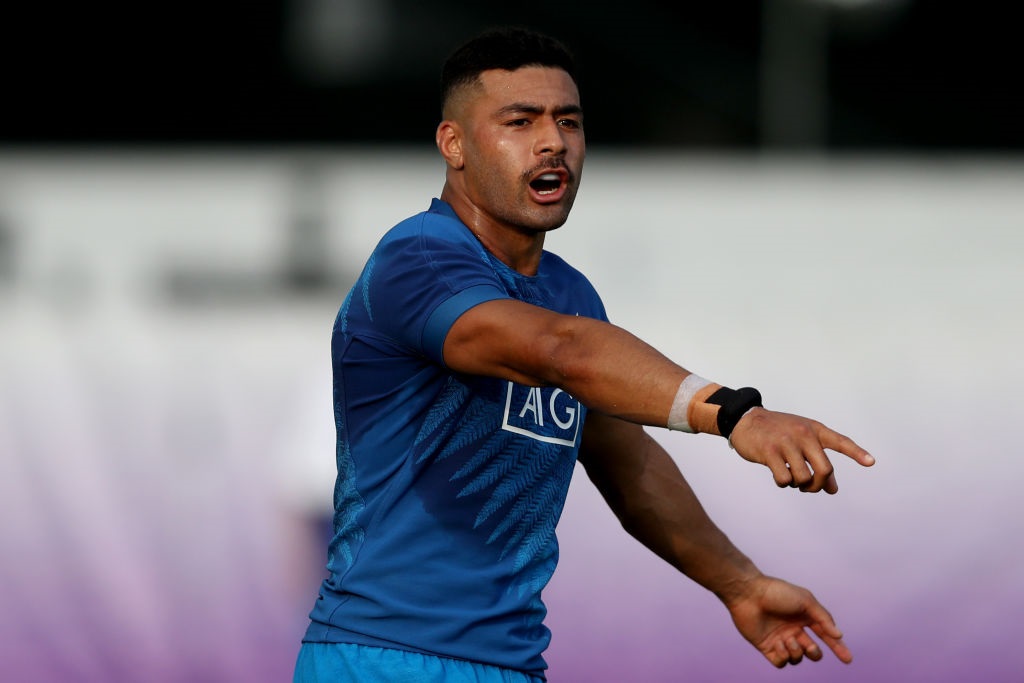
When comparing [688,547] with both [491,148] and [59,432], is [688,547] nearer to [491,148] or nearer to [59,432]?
[491,148]

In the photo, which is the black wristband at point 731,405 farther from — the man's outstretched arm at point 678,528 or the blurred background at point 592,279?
the blurred background at point 592,279

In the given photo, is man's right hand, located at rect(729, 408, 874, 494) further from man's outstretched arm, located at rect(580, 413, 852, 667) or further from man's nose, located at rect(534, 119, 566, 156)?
man's outstretched arm, located at rect(580, 413, 852, 667)

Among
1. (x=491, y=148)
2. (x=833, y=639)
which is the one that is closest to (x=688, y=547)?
(x=833, y=639)

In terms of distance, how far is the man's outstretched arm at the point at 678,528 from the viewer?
3.23 meters

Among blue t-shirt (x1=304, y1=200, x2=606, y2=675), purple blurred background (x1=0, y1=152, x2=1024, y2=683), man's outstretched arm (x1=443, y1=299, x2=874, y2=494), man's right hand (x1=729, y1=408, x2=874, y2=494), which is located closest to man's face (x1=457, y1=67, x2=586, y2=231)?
blue t-shirt (x1=304, y1=200, x2=606, y2=675)

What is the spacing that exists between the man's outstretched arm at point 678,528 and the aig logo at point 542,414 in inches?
11.9

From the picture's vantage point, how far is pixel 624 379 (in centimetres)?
225

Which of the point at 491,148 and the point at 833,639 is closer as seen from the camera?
the point at 491,148

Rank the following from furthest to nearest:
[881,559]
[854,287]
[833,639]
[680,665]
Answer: [854,287]
[881,559]
[680,665]
[833,639]

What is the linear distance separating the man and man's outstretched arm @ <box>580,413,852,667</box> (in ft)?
0.43

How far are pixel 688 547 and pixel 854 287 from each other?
156 inches

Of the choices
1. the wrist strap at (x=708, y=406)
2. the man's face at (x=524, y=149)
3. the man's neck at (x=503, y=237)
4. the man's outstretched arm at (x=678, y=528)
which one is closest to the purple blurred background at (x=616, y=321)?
the man's outstretched arm at (x=678, y=528)

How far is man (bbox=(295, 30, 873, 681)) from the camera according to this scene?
94.5 inches

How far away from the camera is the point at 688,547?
3281 millimetres
